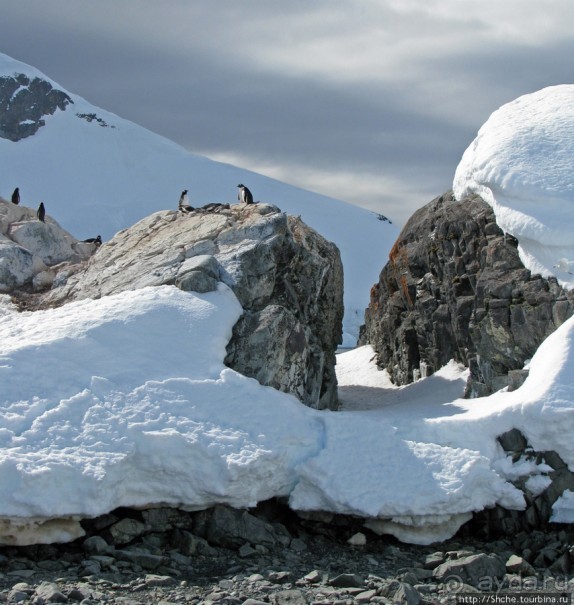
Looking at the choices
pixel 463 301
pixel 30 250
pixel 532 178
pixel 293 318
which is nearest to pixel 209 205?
pixel 293 318

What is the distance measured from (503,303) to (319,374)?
14.7 feet

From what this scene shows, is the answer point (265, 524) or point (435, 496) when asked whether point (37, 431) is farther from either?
point (435, 496)

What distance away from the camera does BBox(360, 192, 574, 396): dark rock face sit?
18828 millimetres

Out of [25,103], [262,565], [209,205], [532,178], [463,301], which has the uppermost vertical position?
[25,103]

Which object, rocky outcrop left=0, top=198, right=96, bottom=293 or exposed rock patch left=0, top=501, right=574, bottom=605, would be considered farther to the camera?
rocky outcrop left=0, top=198, right=96, bottom=293

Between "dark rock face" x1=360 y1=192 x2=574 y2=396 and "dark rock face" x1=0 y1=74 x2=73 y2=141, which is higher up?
"dark rock face" x1=0 y1=74 x2=73 y2=141

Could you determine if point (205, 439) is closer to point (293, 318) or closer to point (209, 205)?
point (293, 318)

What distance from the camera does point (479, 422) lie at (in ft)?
51.7

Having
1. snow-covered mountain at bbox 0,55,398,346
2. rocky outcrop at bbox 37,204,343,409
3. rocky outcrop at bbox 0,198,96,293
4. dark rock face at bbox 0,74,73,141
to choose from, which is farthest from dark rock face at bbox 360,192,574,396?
dark rock face at bbox 0,74,73,141

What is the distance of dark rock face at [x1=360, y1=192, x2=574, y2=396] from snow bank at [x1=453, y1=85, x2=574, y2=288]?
1.44 ft

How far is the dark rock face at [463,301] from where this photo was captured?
18828mm

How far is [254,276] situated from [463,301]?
551 centimetres

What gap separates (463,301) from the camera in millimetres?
21375

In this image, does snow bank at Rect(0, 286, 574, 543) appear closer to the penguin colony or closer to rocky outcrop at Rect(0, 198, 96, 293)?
rocky outcrop at Rect(0, 198, 96, 293)
